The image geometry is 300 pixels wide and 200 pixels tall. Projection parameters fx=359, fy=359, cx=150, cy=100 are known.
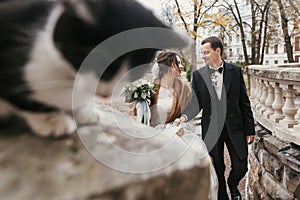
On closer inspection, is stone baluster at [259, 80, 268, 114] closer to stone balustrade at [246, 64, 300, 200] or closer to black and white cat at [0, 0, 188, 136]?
stone balustrade at [246, 64, 300, 200]

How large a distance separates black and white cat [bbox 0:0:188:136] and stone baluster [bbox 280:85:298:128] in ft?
9.14

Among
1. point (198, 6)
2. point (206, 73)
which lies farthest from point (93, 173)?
point (198, 6)

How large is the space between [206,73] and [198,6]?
26.2ft

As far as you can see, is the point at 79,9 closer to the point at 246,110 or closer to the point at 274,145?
the point at 246,110

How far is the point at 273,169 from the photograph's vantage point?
306 centimetres

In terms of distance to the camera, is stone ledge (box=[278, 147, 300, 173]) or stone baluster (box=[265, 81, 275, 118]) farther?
stone baluster (box=[265, 81, 275, 118])

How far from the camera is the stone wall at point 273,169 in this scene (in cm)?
267

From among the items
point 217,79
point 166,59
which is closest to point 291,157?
point 217,79

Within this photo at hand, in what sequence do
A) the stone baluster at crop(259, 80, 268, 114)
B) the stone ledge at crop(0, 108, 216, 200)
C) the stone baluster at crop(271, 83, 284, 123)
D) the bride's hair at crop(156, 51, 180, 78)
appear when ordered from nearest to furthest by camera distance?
the stone ledge at crop(0, 108, 216, 200), the bride's hair at crop(156, 51, 180, 78), the stone baluster at crop(271, 83, 284, 123), the stone baluster at crop(259, 80, 268, 114)

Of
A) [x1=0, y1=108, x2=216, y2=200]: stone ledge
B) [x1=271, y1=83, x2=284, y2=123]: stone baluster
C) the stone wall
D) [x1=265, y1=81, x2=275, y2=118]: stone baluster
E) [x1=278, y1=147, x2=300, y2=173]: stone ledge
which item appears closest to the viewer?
[x1=0, y1=108, x2=216, y2=200]: stone ledge

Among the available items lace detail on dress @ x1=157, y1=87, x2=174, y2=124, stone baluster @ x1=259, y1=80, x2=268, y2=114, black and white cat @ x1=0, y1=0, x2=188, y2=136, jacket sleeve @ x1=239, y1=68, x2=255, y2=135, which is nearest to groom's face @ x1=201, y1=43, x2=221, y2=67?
jacket sleeve @ x1=239, y1=68, x2=255, y2=135

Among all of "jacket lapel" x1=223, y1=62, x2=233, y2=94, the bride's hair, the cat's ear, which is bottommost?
"jacket lapel" x1=223, y1=62, x2=233, y2=94

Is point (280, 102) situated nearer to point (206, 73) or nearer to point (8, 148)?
point (206, 73)

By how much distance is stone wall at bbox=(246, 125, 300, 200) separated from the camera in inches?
105
